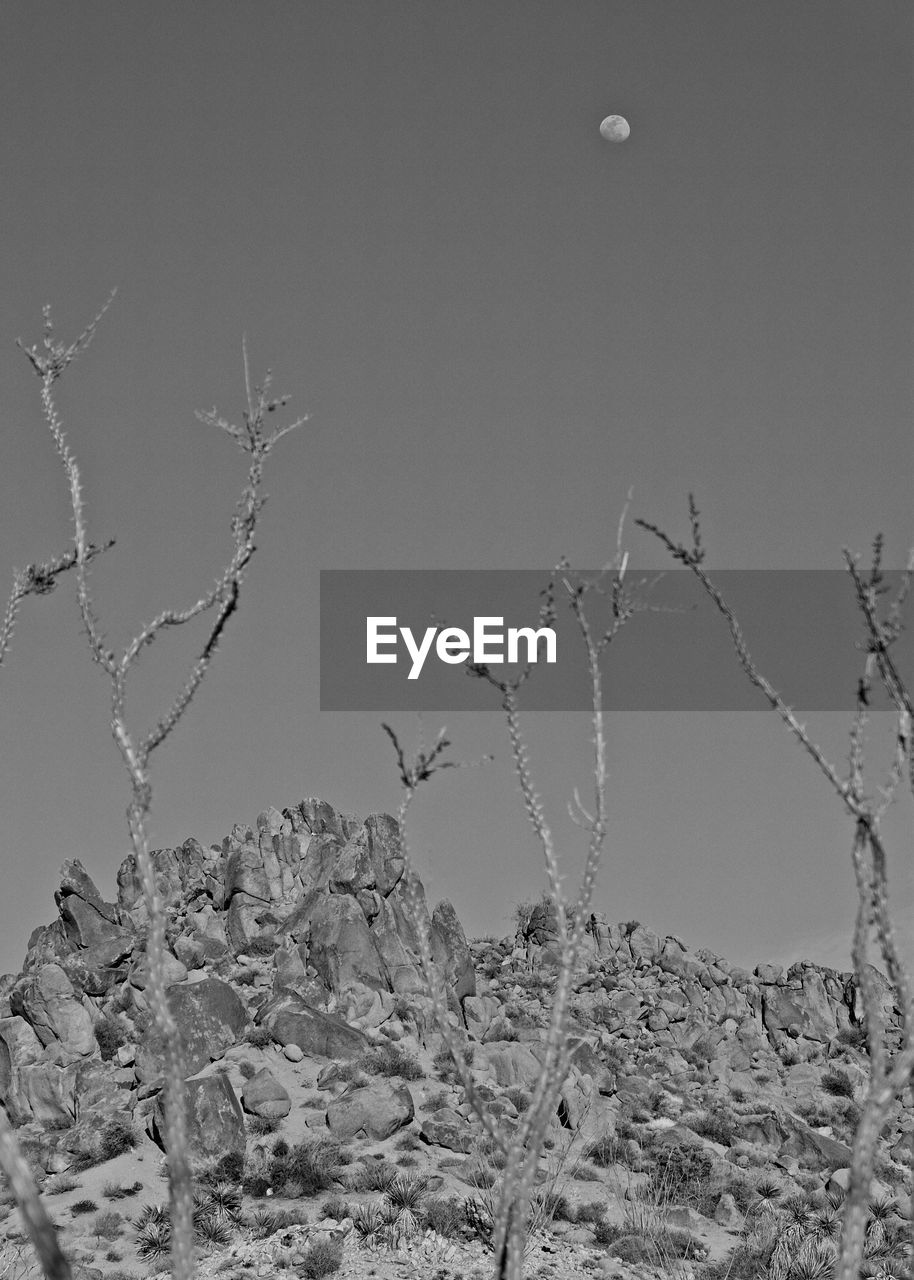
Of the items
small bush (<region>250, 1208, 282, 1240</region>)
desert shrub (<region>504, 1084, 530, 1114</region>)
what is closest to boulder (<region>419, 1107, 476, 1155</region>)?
desert shrub (<region>504, 1084, 530, 1114</region>)

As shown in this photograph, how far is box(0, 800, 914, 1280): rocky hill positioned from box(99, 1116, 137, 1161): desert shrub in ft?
0.20

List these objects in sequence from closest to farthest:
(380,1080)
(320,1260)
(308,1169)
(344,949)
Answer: (320,1260)
(308,1169)
(380,1080)
(344,949)

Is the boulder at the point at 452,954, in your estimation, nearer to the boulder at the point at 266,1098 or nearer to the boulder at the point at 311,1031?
the boulder at the point at 311,1031

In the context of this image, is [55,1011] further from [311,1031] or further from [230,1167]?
[230,1167]

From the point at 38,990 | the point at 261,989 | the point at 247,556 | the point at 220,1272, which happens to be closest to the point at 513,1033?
the point at 261,989

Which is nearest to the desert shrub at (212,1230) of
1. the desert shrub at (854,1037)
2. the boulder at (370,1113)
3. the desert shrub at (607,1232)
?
the boulder at (370,1113)

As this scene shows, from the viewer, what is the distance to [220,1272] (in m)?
20.7

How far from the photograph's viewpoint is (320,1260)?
20.7m

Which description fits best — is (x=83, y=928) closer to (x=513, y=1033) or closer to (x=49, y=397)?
(x=513, y=1033)

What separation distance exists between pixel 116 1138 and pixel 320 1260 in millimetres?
11057

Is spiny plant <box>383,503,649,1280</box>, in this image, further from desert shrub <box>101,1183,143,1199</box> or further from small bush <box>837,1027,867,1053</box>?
small bush <box>837,1027,867,1053</box>

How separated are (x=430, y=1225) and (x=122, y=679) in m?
20.3

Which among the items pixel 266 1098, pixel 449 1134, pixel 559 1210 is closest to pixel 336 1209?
pixel 559 1210

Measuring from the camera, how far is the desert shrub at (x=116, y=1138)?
94.3 ft
